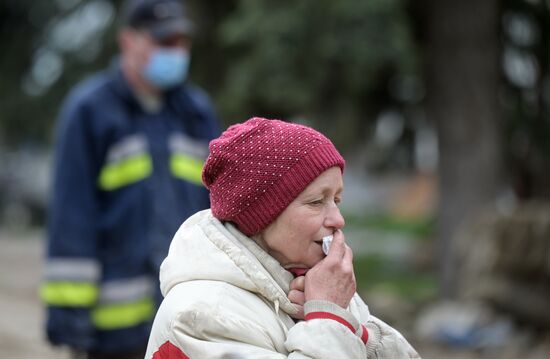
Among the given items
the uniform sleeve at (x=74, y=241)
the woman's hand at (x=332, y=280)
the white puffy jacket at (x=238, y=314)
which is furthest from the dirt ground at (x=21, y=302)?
the woman's hand at (x=332, y=280)

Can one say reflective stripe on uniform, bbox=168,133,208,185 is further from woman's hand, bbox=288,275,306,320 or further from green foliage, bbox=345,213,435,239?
green foliage, bbox=345,213,435,239

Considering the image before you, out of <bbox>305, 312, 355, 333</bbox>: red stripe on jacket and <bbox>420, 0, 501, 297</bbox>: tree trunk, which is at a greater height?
<bbox>420, 0, 501, 297</bbox>: tree trunk

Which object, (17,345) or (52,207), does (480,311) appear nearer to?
(17,345)

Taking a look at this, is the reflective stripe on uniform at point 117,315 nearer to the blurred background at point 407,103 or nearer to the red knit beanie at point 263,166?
the red knit beanie at point 263,166

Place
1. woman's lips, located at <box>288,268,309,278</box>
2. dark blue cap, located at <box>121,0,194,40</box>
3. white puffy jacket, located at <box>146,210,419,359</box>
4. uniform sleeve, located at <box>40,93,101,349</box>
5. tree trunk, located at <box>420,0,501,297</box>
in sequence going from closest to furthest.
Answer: white puffy jacket, located at <box>146,210,419,359</box> < woman's lips, located at <box>288,268,309,278</box> < uniform sleeve, located at <box>40,93,101,349</box> < dark blue cap, located at <box>121,0,194,40</box> < tree trunk, located at <box>420,0,501,297</box>

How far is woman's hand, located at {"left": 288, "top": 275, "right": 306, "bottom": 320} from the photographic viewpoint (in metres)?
2.29

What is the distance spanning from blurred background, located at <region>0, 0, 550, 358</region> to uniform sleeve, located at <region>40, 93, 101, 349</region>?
403 cm

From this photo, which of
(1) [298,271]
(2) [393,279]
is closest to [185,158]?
(1) [298,271]

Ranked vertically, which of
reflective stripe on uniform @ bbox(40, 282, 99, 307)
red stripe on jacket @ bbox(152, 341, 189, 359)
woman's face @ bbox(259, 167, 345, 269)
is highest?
woman's face @ bbox(259, 167, 345, 269)

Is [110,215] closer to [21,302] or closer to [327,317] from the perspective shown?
[327,317]

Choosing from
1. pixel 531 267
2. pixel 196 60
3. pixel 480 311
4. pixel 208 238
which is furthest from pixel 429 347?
pixel 208 238

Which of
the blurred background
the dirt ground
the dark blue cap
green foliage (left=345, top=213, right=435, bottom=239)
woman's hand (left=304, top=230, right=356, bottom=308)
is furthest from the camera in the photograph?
green foliage (left=345, top=213, right=435, bottom=239)

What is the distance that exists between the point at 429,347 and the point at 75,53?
597cm

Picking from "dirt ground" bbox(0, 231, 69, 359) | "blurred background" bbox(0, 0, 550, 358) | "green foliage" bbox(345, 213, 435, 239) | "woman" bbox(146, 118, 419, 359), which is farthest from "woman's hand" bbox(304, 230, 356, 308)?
"green foliage" bbox(345, 213, 435, 239)
